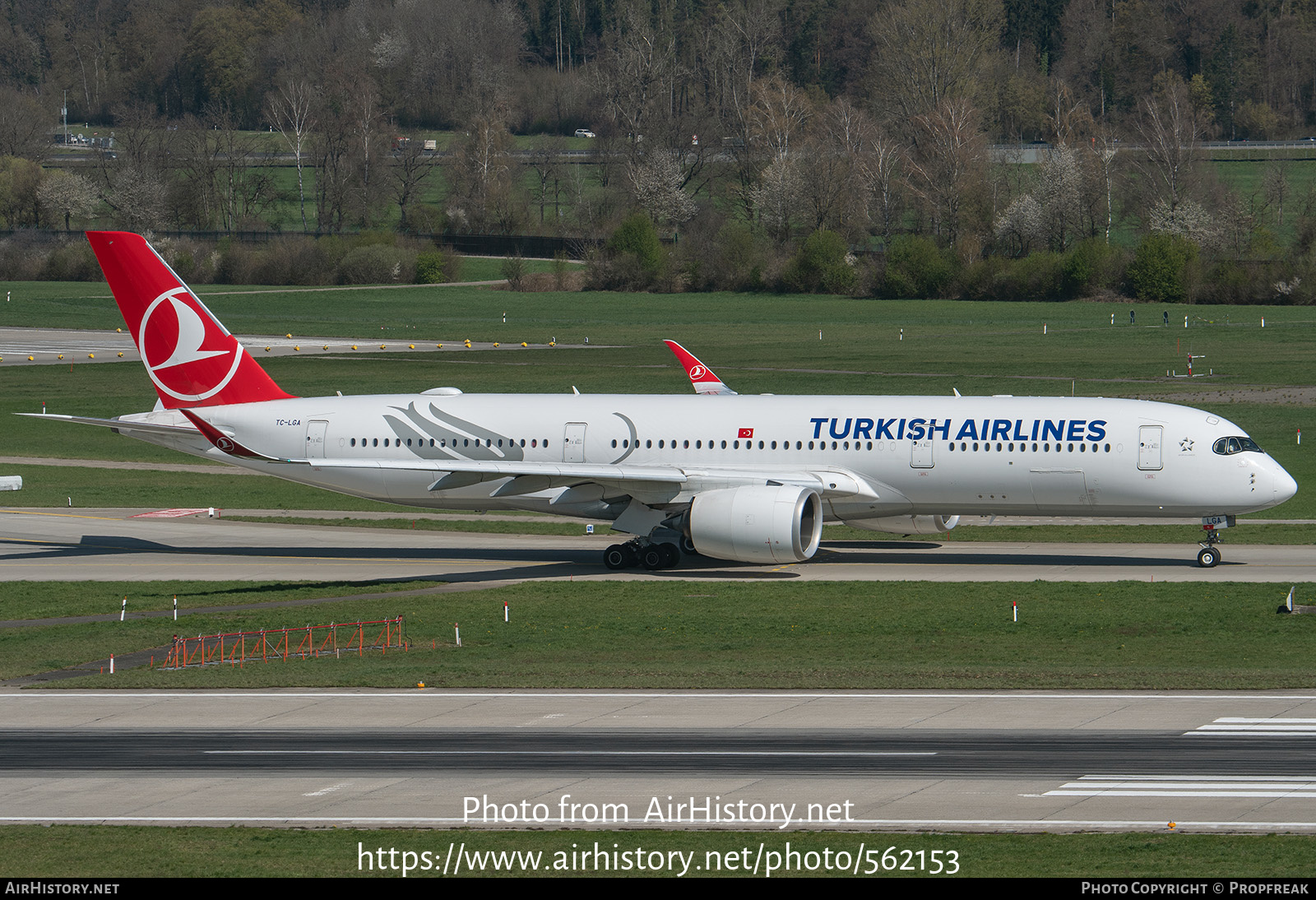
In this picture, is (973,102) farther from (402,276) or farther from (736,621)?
(736,621)

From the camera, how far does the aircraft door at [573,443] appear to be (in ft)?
144

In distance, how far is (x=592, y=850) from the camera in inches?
758

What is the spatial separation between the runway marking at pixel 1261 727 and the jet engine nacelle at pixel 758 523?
15.3m

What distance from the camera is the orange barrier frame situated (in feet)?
106

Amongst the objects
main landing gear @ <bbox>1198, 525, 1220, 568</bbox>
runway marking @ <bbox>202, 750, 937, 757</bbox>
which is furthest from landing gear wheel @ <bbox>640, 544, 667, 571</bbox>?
runway marking @ <bbox>202, 750, 937, 757</bbox>

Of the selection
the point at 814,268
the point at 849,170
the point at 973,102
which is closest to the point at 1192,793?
the point at 814,268

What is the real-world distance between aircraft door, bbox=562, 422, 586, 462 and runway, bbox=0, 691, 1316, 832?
52.0ft

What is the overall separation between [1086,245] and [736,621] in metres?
117

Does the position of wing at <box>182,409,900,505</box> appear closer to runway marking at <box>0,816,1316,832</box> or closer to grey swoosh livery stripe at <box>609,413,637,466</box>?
grey swoosh livery stripe at <box>609,413,637,466</box>

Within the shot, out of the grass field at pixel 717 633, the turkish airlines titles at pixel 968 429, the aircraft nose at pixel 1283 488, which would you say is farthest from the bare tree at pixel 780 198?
the aircraft nose at pixel 1283 488

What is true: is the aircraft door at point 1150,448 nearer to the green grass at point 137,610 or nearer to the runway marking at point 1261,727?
the runway marking at point 1261,727

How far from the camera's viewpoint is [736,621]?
35062mm
